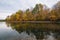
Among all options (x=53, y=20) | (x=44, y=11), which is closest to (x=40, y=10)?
(x=44, y=11)

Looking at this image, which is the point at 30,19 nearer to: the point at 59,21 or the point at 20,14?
the point at 20,14

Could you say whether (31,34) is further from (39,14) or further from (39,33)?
(39,14)

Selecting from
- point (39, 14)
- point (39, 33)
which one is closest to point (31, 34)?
point (39, 33)

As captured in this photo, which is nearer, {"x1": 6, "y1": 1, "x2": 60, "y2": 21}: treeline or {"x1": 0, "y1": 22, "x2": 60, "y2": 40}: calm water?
{"x1": 0, "y1": 22, "x2": 60, "y2": 40}: calm water

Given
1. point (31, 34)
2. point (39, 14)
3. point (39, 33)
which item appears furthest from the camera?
point (39, 14)

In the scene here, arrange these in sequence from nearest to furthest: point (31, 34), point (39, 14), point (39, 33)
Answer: point (31, 34) < point (39, 33) < point (39, 14)

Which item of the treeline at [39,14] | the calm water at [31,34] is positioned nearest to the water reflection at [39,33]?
the calm water at [31,34]

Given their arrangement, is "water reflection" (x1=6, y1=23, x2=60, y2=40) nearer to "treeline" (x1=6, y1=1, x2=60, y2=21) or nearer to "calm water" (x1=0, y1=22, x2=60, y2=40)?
"calm water" (x1=0, y1=22, x2=60, y2=40)

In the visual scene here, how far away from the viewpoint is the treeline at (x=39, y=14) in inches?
395

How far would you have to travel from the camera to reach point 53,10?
33.6 ft

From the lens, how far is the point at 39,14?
10430mm

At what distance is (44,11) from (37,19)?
0.76m

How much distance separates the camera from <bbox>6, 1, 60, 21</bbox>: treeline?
10.0 m

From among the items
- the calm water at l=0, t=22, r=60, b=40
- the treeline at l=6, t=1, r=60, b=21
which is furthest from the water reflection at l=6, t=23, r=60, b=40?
the treeline at l=6, t=1, r=60, b=21
